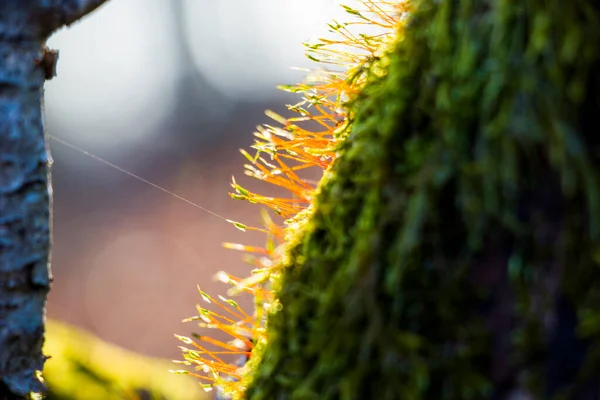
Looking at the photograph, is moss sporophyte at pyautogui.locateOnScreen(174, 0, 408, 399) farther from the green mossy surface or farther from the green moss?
the green moss

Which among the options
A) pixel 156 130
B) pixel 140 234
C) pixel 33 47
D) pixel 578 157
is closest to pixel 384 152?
pixel 578 157

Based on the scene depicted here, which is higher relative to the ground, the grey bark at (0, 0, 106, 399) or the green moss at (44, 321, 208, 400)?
the grey bark at (0, 0, 106, 399)

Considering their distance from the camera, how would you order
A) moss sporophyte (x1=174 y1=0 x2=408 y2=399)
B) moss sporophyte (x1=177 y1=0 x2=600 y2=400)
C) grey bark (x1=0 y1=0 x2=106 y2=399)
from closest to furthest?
1. moss sporophyte (x1=177 y1=0 x2=600 y2=400)
2. moss sporophyte (x1=174 y1=0 x2=408 y2=399)
3. grey bark (x1=0 y1=0 x2=106 y2=399)

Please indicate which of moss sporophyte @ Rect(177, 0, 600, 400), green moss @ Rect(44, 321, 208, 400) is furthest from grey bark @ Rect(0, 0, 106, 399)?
moss sporophyte @ Rect(177, 0, 600, 400)

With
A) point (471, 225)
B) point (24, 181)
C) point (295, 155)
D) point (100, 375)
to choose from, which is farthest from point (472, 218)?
point (100, 375)

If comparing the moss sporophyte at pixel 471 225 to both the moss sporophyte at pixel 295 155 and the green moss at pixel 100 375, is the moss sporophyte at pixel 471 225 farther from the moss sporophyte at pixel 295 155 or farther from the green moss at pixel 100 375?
the green moss at pixel 100 375
